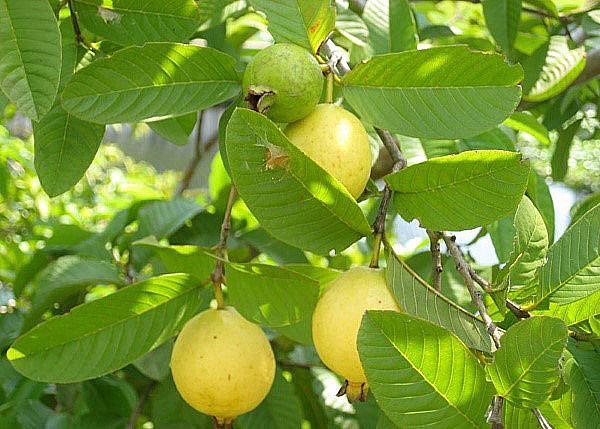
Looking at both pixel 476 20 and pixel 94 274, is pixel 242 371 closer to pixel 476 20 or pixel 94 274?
pixel 94 274

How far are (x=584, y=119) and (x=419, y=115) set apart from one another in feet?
3.29

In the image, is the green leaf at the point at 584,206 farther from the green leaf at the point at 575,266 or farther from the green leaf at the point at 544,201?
the green leaf at the point at 575,266

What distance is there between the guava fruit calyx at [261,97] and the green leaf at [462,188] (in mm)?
134

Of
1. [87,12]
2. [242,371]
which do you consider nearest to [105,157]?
[87,12]

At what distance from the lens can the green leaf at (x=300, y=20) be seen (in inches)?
32.1

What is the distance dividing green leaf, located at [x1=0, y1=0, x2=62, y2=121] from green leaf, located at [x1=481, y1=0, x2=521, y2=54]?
768mm

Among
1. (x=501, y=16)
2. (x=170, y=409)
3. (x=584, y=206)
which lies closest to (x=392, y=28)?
(x=501, y=16)

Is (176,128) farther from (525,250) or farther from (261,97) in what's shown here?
(525,250)

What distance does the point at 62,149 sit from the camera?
982mm

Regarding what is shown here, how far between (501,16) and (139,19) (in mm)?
632

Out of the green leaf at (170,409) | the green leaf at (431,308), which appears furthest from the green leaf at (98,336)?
the green leaf at (170,409)

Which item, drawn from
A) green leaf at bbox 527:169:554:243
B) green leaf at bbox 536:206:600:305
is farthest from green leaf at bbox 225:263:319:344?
green leaf at bbox 527:169:554:243

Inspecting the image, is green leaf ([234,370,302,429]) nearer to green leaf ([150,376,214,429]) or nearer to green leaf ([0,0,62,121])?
green leaf ([150,376,214,429])

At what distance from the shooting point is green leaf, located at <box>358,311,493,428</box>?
2.10 ft
